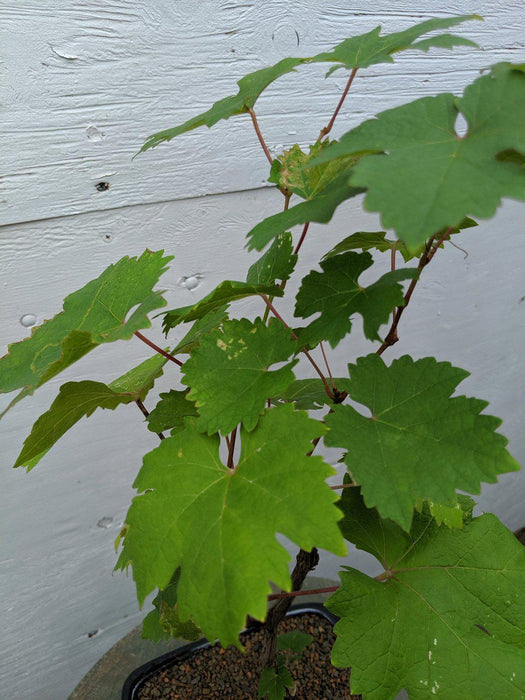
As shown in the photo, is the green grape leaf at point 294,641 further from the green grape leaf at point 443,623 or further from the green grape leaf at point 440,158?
the green grape leaf at point 440,158

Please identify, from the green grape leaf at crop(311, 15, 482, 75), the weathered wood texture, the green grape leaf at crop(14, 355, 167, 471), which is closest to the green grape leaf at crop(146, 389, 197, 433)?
the green grape leaf at crop(14, 355, 167, 471)

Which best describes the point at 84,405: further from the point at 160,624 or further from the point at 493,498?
the point at 493,498

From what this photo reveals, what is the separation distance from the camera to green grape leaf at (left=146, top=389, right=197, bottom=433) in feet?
2.33

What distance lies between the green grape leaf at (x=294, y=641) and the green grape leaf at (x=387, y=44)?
34.5 inches

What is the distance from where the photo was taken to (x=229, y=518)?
548 mm

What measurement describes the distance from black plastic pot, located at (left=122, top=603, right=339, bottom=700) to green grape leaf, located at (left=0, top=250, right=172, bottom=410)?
62 cm

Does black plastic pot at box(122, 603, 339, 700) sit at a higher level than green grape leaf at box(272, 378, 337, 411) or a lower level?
lower

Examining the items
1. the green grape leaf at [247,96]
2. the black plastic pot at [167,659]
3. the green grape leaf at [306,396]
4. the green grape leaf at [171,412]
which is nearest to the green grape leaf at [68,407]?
the green grape leaf at [171,412]

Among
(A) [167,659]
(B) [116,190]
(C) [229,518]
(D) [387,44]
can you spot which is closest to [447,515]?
(C) [229,518]

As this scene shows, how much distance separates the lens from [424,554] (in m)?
0.71

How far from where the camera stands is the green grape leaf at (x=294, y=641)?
3.32 ft

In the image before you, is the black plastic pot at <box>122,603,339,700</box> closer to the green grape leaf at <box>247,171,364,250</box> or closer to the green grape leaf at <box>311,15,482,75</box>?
the green grape leaf at <box>247,171,364,250</box>

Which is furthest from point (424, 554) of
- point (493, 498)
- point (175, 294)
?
point (493, 498)

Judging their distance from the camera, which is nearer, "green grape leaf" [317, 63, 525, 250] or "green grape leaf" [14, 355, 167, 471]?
"green grape leaf" [317, 63, 525, 250]
